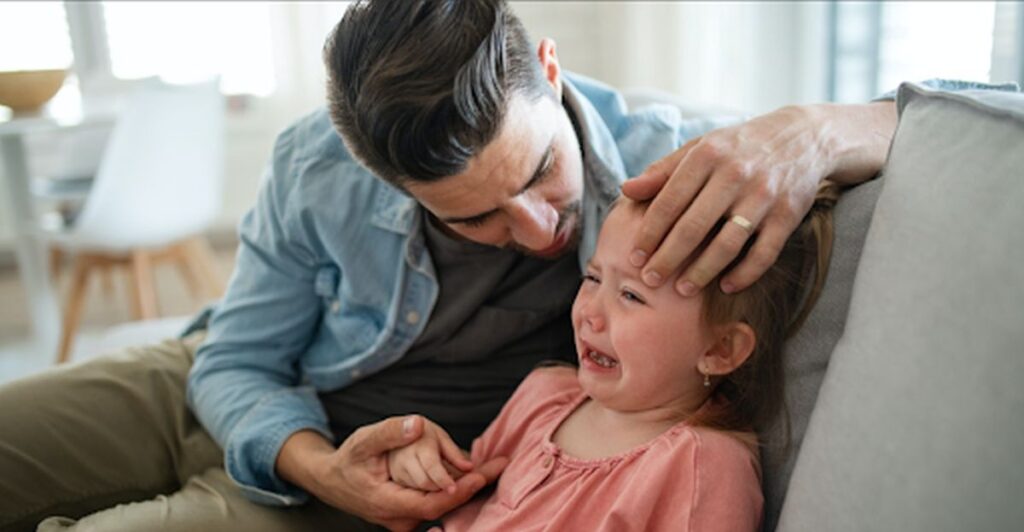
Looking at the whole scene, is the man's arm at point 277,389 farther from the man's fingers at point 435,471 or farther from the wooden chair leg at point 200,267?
the wooden chair leg at point 200,267

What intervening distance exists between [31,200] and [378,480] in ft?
7.92

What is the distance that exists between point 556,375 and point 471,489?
0.19 meters

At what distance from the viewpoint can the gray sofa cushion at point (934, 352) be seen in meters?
0.68

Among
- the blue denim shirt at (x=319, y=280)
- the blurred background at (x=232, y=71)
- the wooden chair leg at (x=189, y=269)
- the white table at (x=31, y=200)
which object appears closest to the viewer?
the blue denim shirt at (x=319, y=280)

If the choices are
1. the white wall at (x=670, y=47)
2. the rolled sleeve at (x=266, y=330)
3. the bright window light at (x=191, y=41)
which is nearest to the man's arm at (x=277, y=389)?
the rolled sleeve at (x=266, y=330)

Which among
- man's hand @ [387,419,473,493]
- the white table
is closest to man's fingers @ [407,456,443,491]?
man's hand @ [387,419,473,493]

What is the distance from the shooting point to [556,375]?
1.22 metres

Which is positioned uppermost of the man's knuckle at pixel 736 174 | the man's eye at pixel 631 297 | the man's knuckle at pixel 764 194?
the man's knuckle at pixel 736 174

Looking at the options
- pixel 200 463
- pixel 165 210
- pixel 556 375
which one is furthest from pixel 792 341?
pixel 165 210

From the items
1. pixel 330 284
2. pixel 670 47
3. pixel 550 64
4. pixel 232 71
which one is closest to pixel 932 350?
pixel 550 64

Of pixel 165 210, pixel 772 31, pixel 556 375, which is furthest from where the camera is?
pixel 165 210

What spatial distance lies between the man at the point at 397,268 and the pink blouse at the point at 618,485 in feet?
0.17

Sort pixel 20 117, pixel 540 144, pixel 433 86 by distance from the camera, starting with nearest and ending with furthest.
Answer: pixel 433 86 → pixel 540 144 → pixel 20 117

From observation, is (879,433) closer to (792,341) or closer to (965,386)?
(965,386)
